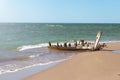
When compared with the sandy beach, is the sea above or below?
below

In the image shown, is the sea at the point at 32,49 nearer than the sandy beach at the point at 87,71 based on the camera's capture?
No

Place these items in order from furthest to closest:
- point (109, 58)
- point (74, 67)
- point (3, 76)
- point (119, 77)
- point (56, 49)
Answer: point (56, 49) < point (109, 58) < point (74, 67) < point (3, 76) < point (119, 77)

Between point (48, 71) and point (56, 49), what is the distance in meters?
14.4

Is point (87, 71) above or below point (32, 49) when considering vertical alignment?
above

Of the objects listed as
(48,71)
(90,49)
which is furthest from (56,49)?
(48,71)

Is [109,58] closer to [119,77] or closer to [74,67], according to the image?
[74,67]

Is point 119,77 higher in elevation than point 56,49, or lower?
higher

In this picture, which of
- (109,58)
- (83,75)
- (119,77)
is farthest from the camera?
(109,58)

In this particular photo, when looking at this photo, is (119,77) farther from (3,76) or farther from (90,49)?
(90,49)

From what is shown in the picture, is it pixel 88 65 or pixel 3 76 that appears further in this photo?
pixel 88 65

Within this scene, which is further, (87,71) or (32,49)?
(32,49)

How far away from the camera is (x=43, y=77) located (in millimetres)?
13297

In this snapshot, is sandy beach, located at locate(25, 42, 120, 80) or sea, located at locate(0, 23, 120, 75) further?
sea, located at locate(0, 23, 120, 75)

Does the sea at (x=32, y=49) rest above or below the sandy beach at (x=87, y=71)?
below
